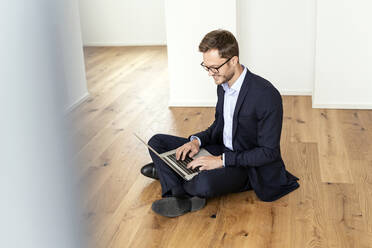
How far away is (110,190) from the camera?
251cm

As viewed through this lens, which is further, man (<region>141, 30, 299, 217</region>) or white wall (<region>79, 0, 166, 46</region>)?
white wall (<region>79, 0, 166, 46</region>)

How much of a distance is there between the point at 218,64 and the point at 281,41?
6.14 ft

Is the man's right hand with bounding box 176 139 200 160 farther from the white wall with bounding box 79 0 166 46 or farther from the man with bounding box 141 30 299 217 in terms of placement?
the white wall with bounding box 79 0 166 46

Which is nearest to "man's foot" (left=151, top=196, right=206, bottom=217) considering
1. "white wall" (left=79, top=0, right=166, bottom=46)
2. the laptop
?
the laptop

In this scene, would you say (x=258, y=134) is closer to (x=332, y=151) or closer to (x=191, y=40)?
(x=332, y=151)

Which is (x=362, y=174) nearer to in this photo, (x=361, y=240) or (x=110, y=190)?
(x=361, y=240)

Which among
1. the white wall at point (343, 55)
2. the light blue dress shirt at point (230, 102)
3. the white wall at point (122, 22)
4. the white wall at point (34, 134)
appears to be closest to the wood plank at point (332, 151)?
the white wall at point (343, 55)

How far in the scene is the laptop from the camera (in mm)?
2258

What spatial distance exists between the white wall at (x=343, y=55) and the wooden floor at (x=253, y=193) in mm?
121

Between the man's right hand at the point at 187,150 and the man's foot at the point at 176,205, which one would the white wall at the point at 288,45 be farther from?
the man's foot at the point at 176,205

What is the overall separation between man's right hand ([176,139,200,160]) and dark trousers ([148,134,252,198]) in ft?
0.27

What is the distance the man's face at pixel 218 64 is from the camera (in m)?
2.10

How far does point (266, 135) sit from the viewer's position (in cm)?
215

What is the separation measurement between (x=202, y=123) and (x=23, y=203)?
A: 3148mm
